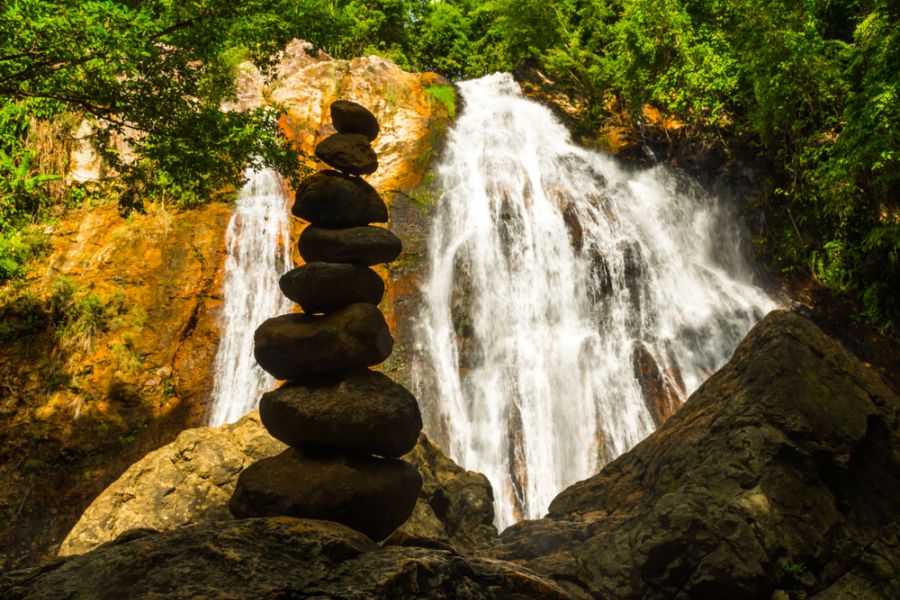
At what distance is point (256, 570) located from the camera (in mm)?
2811

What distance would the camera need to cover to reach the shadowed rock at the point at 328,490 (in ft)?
14.4

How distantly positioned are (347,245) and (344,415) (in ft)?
6.36

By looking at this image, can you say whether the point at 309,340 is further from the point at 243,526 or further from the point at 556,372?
the point at 556,372

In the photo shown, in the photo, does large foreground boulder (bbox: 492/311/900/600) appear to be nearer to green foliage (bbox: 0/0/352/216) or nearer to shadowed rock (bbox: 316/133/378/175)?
shadowed rock (bbox: 316/133/378/175)

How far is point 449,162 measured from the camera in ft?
65.7

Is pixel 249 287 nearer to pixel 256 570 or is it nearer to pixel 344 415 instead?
pixel 344 415

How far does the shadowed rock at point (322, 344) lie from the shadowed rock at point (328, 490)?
0.84m

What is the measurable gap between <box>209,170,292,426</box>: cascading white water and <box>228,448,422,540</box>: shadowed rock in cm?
975

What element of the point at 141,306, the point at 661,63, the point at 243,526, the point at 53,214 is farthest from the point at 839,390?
the point at 53,214

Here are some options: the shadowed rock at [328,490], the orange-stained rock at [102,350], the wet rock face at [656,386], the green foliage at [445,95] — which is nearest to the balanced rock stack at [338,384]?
the shadowed rock at [328,490]

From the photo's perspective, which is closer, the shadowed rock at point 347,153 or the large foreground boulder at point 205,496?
the shadowed rock at point 347,153

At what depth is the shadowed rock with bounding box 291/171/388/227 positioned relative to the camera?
5898 mm

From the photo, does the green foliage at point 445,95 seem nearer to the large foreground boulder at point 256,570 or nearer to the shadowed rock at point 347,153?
the shadowed rock at point 347,153

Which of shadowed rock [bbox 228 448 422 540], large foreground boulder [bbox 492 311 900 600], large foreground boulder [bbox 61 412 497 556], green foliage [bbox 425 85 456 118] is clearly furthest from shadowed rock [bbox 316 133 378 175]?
green foliage [bbox 425 85 456 118]
